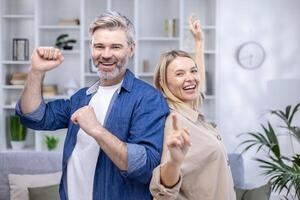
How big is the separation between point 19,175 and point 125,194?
2229 millimetres

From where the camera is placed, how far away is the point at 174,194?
1363mm

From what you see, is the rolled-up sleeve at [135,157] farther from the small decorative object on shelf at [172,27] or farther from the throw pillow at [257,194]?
the small decorative object on shelf at [172,27]

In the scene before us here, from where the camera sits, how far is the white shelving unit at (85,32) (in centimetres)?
527

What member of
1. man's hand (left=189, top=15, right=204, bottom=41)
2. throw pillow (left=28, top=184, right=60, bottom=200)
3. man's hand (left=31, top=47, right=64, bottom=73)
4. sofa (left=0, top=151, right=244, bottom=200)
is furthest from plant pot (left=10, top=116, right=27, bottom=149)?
man's hand (left=31, top=47, right=64, bottom=73)

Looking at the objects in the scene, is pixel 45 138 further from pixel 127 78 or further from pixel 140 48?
pixel 127 78

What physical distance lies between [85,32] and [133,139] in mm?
4020

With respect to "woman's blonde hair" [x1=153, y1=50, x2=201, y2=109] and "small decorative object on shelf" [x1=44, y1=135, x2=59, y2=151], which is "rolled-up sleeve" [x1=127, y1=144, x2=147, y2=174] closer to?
"woman's blonde hair" [x1=153, y1=50, x2=201, y2=109]

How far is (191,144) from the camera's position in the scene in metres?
1.48

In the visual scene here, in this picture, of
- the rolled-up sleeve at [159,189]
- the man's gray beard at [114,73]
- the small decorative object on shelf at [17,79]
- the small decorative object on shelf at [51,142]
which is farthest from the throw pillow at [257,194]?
the small decorative object on shelf at [17,79]

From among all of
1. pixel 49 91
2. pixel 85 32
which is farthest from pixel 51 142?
pixel 85 32

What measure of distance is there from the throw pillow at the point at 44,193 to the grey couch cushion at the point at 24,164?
195 mm

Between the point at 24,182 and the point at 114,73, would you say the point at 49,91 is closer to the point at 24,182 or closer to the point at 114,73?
the point at 24,182

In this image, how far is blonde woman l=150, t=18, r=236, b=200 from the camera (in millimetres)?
1459

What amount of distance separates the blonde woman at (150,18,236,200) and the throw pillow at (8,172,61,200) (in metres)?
1.81
